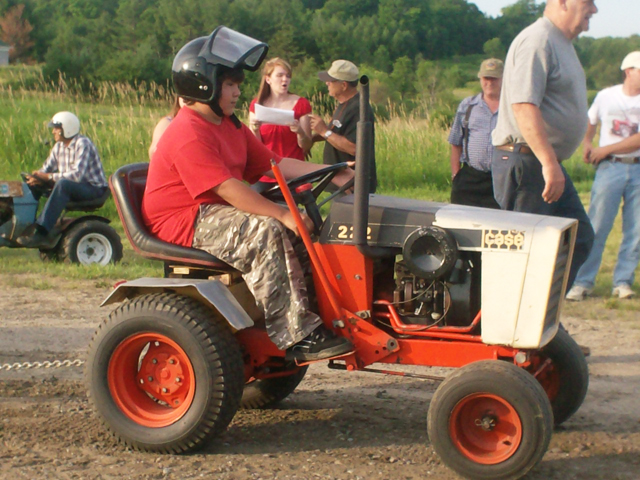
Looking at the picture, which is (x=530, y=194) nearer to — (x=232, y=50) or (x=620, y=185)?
(x=232, y=50)

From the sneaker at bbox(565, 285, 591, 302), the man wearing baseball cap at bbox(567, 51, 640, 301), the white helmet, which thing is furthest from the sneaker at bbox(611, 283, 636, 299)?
the white helmet

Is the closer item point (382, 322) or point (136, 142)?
point (382, 322)

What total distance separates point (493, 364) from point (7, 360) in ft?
10.6

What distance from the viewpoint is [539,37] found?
4.56 metres

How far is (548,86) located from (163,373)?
8.38 feet

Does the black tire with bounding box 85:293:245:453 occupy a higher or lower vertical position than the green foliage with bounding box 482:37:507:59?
lower

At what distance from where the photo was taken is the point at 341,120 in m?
7.03

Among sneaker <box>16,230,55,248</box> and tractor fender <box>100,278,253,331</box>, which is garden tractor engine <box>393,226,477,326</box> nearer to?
tractor fender <box>100,278,253,331</box>

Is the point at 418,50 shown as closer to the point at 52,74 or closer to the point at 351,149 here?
the point at 52,74

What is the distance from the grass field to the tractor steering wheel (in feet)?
18.0

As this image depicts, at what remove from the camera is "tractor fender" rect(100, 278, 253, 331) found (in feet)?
12.2

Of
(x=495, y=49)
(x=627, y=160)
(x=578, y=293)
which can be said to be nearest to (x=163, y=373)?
(x=578, y=293)

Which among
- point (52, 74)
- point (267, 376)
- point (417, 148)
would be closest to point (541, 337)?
point (267, 376)

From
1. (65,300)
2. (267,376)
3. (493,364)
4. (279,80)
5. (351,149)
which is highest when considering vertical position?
(279,80)
